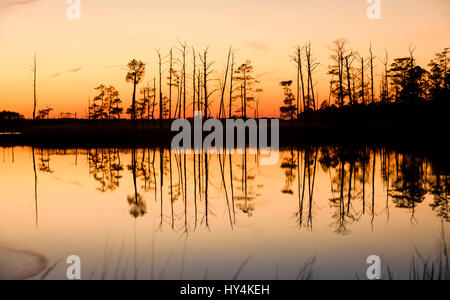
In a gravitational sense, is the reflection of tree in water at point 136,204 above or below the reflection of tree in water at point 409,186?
below

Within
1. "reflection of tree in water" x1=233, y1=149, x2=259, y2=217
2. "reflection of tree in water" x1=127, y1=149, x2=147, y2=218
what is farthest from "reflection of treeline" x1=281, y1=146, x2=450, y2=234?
"reflection of tree in water" x1=127, y1=149, x2=147, y2=218

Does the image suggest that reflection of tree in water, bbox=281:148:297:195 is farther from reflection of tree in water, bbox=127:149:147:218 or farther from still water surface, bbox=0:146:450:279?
reflection of tree in water, bbox=127:149:147:218

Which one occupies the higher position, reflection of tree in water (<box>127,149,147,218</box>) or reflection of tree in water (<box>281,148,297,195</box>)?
reflection of tree in water (<box>281,148,297,195</box>)

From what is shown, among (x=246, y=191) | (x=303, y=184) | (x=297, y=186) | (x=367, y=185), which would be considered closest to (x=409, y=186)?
(x=367, y=185)

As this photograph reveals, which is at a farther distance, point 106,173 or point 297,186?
point 106,173

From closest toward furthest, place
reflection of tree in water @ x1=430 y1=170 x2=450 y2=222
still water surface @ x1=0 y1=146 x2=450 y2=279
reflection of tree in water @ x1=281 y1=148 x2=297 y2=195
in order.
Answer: still water surface @ x1=0 y1=146 x2=450 y2=279 → reflection of tree in water @ x1=430 y1=170 x2=450 y2=222 → reflection of tree in water @ x1=281 y1=148 x2=297 y2=195

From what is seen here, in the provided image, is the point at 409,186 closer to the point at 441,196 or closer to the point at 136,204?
the point at 441,196

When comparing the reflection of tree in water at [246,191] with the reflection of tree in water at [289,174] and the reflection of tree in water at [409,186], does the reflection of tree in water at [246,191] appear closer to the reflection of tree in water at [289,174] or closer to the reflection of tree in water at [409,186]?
the reflection of tree in water at [289,174]

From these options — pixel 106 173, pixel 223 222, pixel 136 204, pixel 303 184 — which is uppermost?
pixel 106 173

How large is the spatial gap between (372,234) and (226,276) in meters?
4.60

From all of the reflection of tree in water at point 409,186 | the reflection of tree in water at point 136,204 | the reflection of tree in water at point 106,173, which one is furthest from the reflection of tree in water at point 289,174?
the reflection of tree in water at point 106,173

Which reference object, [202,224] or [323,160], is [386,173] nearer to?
[323,160]

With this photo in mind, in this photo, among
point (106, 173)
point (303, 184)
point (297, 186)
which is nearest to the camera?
point (297, 186)

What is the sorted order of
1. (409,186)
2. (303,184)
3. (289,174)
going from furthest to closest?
1. (289,174)
2. (303,184)
3. (409,186)
